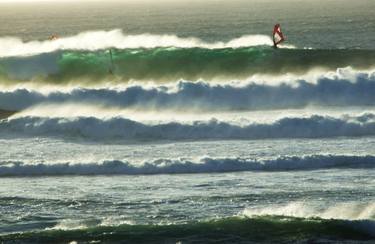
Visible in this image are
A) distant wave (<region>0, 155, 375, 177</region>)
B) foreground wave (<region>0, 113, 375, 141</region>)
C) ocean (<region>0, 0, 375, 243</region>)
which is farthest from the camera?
foreground wave (<region>0, 113, 375, 141</region>)

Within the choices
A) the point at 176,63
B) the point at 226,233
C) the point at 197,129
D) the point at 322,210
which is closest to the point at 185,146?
the point at 197,129

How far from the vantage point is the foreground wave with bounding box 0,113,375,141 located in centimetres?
2759

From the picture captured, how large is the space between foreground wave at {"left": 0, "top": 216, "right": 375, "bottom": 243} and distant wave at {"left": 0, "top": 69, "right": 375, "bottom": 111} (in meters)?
15.2

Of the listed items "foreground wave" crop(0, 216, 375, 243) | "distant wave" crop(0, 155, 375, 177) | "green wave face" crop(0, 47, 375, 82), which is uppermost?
"green wave face" crop(0, 47, 375, 82)

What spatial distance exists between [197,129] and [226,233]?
1112 centimetres

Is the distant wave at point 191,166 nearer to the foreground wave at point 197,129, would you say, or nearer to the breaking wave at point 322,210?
the breaking wave at point 322,210

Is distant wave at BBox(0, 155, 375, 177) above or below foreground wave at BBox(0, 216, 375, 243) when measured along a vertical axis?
above

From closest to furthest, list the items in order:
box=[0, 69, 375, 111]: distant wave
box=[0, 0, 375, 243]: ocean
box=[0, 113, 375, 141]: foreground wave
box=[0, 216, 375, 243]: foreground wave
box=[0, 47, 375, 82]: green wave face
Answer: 1. box=[0, 216, 375, 243]: foreground wave
2. box=[0, 0, 375, 243]: ocean
3. box=[0, 113, 375, 141]: foreground wave
4. box=[0, 69, 375, 111]: distant wave
5. box=[0, 47, 375, 82]: green wave face

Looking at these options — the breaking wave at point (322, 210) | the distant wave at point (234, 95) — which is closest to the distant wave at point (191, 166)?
the breaking wave at point (322, 210)

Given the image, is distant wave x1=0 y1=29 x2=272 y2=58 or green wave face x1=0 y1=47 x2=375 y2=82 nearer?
green wave face x1=0 y1=47 x2=375 y2=82

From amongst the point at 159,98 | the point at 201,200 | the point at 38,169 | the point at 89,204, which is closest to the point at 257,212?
the point at 201,200

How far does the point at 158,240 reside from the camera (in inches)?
679

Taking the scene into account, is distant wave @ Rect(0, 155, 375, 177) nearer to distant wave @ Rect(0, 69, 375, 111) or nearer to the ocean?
the ocean

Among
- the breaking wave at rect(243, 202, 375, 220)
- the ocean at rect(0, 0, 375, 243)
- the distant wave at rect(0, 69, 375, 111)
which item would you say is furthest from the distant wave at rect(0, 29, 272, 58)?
the breaking wave at rect(243, 202, 375, 220)
